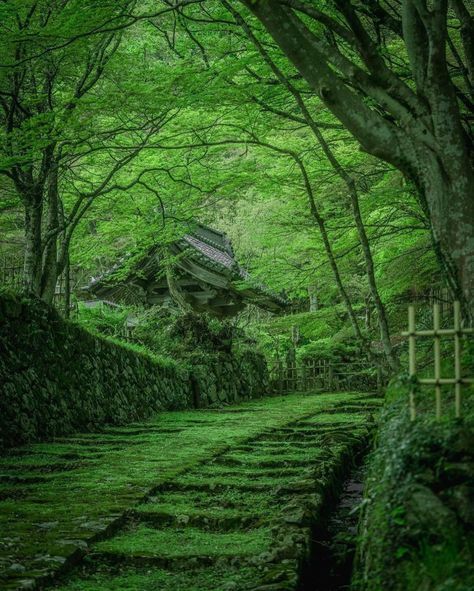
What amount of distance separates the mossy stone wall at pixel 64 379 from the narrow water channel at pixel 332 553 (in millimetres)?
3969

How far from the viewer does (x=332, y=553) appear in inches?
164

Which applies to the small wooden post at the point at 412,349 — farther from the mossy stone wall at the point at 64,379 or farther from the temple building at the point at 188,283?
the temple building at the point at 188,283

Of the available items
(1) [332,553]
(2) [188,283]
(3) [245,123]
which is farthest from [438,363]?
(2) [188,283]

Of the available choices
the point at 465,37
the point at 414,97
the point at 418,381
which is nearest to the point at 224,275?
the point at 465,37

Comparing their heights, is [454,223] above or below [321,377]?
above

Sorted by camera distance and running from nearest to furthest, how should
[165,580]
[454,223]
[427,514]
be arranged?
1. [427,514]
2. [165,580]
3. [454,223]

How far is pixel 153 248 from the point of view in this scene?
16.1m

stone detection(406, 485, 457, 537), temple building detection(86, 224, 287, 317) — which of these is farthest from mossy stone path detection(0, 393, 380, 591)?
temple building detection(86, 224, 287, 317)

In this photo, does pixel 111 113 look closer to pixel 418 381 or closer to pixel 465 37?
pixel 465 37

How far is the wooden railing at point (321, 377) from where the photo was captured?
20.8 m

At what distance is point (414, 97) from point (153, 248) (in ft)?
38.8

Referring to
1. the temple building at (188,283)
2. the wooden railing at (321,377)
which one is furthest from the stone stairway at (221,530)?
the wooden railing at (321,377)

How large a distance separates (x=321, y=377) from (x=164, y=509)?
17245mm

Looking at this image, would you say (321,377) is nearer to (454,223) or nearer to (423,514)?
(454,223)
